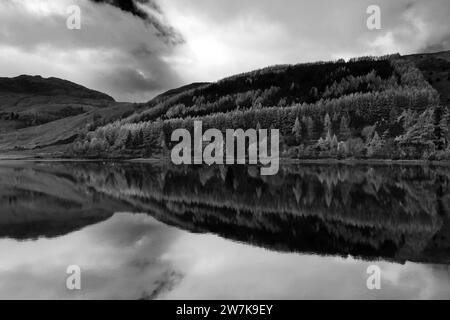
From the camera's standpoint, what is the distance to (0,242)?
29.0m

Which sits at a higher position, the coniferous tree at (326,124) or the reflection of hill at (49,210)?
the coniferous tree at (326,124)

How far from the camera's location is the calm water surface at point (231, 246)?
18.5 metres

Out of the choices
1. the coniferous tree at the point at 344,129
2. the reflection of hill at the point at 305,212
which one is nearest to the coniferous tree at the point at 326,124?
the coniferous tree at the point at 344,129

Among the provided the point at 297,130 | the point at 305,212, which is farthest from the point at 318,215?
the point at 297,130

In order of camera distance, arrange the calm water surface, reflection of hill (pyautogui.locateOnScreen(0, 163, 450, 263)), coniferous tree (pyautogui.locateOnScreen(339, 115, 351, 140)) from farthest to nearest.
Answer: coniferous tree (pyautogui.locateOnScreen(339, 115, 351, 140)), reflection of hill (pyautogui.locateOnScreen(0, 163, 450, 263)), the calm water surface

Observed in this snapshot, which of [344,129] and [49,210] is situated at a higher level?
[344,129]

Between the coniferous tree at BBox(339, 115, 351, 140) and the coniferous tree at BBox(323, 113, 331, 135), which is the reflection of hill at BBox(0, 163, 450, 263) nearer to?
the coniferous tree at BBox(339, 115, 351, 140)

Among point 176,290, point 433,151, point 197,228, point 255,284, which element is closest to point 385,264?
point 255,284

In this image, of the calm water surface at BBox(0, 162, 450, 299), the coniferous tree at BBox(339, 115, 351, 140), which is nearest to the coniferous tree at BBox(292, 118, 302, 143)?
the coniferous tree at BBox(339, 115, 351, 140)

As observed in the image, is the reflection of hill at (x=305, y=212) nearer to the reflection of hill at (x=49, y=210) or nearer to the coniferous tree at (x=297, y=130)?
the reflection of hill at (x=49, y=210)

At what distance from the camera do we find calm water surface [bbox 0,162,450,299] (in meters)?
18.5

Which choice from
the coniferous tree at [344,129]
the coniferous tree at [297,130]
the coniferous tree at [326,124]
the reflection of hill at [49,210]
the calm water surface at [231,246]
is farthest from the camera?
the coniferous tree at [297,130]

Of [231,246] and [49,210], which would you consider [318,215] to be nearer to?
[231,246]

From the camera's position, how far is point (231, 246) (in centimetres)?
2675
